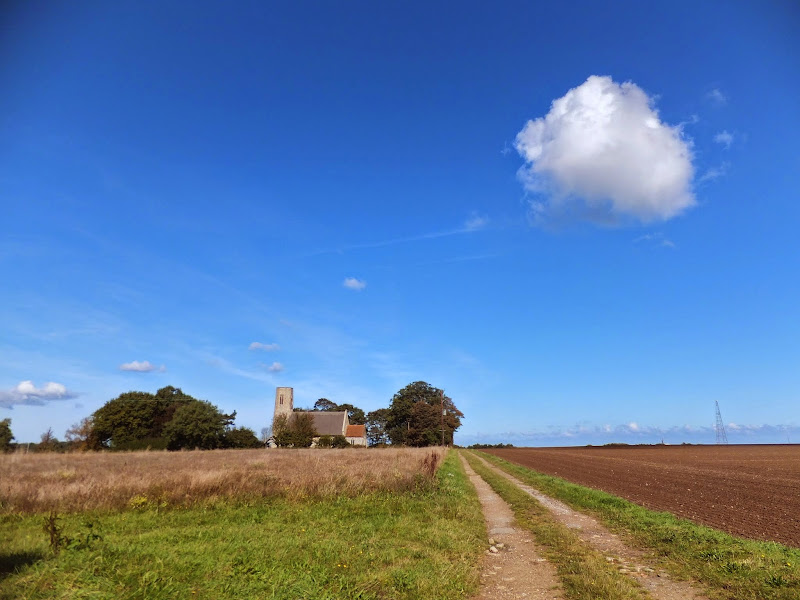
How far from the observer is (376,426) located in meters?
122

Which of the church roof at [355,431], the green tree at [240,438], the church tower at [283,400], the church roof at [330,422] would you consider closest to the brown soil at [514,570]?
the green tree at [240,438]

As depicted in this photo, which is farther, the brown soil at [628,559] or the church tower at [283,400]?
the church tower at [283,400]

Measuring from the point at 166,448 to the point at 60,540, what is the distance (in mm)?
60222

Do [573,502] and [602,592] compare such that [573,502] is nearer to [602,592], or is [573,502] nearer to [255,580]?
[602,592]

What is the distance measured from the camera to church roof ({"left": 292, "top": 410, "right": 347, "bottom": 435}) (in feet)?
316

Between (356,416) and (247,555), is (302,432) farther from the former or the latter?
(247,555)

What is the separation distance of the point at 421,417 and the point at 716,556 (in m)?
91.1

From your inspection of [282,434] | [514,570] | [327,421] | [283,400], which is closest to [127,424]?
[282,434]

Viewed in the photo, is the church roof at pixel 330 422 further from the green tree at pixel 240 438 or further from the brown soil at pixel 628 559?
the brown soil at pixel 628 559

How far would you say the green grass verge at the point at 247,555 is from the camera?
20.2ft

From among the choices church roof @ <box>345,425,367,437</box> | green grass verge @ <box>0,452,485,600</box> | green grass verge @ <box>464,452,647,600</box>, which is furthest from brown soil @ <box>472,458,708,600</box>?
church roof @ <box>345,425,367,437</box>

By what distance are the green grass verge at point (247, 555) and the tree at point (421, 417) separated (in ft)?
270

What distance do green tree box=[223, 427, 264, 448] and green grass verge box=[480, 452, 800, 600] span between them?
208 feet

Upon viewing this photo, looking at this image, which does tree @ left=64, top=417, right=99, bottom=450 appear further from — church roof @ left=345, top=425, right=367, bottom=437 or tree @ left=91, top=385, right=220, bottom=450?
church roof @ left=345, top=425, right=367, bottom=437
